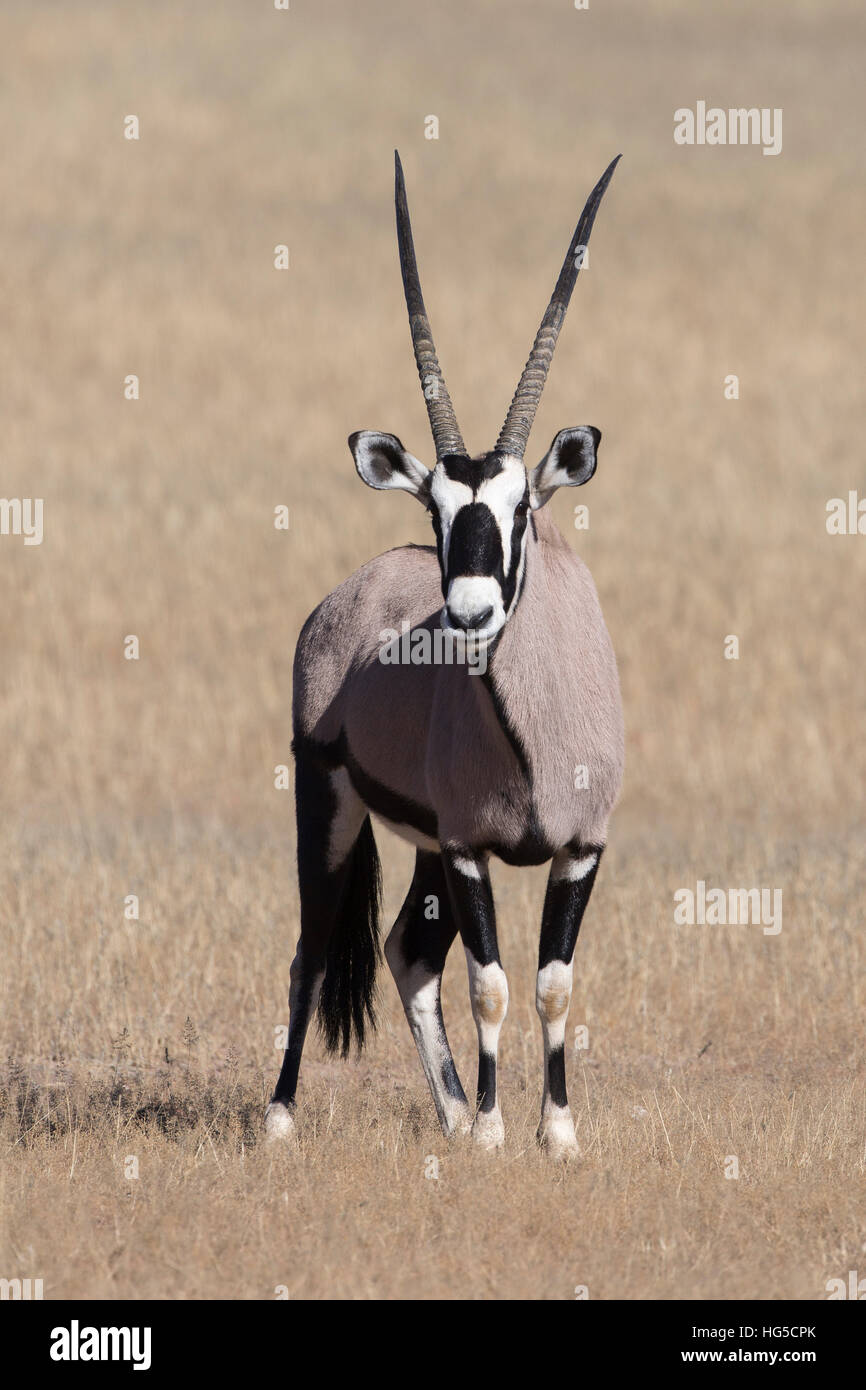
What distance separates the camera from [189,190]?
3875cm

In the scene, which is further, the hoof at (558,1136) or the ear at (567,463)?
the hoof at (558,1136)

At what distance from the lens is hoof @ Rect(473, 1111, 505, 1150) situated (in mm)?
6480

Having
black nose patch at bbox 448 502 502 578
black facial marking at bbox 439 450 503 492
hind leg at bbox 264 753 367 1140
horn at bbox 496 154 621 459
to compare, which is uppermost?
horn at bbox 496 154 621 459

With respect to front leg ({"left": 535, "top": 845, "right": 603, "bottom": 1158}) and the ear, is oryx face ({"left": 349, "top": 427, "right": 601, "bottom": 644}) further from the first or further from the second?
front leg ({"left": 535, "top": 845, "right": 603, "bottom": 1158})

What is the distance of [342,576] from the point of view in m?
20.9

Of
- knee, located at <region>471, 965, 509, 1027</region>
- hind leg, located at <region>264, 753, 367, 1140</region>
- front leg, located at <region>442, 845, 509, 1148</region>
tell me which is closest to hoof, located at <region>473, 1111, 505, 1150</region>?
front leg, located at <region>442, 845, 509, 1148</region>

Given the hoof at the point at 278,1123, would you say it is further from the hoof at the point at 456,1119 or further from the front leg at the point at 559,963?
the front leg at the point at 559,963

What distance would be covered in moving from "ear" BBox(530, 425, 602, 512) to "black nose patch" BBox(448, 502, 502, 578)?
50 centimetres

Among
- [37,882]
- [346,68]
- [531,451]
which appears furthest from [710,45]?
[37,882]

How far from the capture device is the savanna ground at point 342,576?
19.7 feet

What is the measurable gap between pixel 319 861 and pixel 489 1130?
171cm

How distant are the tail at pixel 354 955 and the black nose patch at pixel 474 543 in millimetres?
2401

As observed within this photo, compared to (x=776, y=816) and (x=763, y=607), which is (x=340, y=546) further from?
(x=776, y=816)

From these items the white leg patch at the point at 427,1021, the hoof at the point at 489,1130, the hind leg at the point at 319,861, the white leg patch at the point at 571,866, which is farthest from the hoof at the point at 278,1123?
the white leg patch at the point at 571,866
